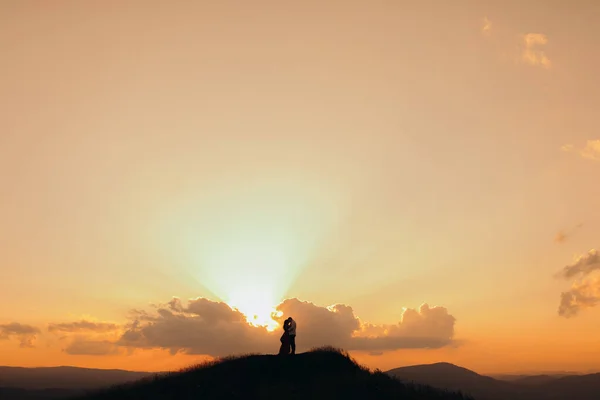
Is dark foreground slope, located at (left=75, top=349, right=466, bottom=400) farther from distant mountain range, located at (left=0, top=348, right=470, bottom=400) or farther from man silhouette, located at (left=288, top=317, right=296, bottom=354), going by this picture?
man silhouette, located at (left=288, top=317, right=296, bottom=354)

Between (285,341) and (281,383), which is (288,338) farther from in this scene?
(281,383)

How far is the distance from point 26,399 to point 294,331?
4694 inches

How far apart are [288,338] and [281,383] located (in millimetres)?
4023

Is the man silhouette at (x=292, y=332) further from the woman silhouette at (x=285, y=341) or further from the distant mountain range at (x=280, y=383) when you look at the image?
the distant mountain range at (x=280, y=383)

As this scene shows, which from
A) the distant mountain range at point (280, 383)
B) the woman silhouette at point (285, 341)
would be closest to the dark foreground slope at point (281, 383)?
the distant mountain range at point (280, 383)

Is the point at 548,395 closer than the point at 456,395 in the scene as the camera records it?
No

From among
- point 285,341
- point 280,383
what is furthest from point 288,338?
point 280,383

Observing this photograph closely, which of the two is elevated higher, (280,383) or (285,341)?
(285,341)

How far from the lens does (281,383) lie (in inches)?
985

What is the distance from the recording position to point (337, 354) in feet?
98.6

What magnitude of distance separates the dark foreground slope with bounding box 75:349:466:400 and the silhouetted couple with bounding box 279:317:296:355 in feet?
1.78

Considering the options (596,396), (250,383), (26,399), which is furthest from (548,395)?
(250,383)

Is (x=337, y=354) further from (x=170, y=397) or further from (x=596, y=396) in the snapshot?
(x=596, y=396)

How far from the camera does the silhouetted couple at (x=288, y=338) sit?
28548 mm
